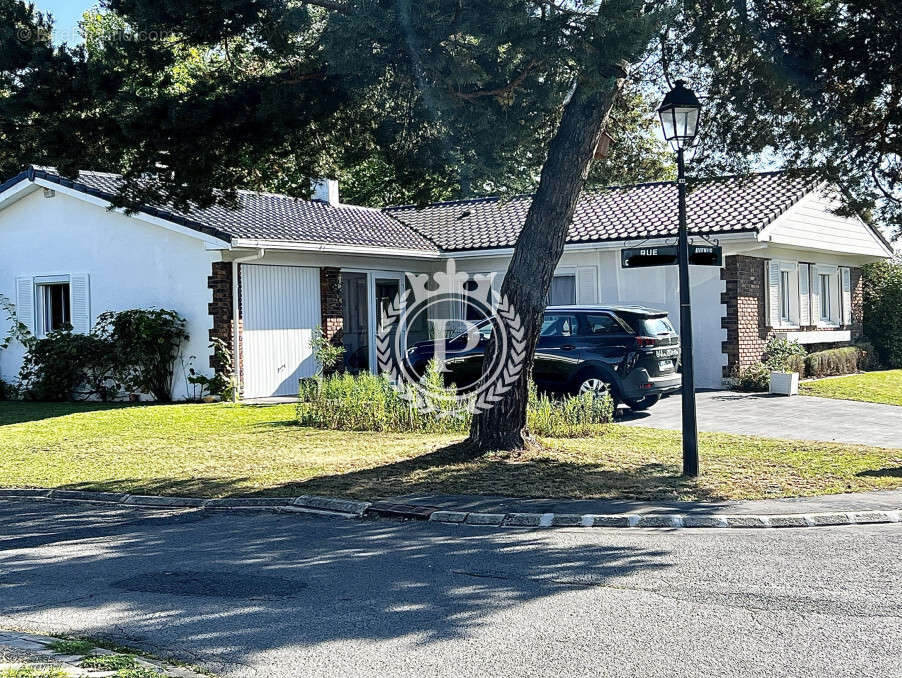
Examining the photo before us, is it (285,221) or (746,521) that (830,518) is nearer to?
(746,521)

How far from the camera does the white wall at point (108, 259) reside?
20.6 metres

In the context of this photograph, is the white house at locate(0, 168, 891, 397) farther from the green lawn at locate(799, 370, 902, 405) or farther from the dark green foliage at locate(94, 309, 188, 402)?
the green lawn at locate(799, 370, 902, 405)

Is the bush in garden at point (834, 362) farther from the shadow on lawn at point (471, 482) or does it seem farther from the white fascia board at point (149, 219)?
the white fascia board at point (149, 219)

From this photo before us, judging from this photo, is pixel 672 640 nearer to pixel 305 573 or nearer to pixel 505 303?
pixel 305 573

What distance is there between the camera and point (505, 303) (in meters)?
12.4

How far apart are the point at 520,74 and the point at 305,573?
20.0 ft

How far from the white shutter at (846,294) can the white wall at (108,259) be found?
16.9 m

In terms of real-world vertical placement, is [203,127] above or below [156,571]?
above

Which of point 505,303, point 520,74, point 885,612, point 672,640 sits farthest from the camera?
point 505,303

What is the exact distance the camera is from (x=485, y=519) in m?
9.33

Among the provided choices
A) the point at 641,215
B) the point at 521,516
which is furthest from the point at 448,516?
the point at 641,215

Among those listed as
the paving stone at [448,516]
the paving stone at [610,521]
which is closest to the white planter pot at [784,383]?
the paving stone at [610,521]

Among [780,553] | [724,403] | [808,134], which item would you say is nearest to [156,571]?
[780,553]

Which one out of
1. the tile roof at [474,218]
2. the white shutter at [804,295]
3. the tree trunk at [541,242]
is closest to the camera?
the tree trunk at [541,242]
